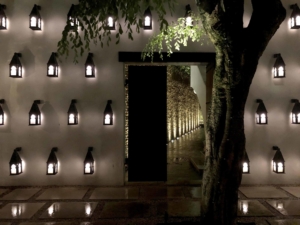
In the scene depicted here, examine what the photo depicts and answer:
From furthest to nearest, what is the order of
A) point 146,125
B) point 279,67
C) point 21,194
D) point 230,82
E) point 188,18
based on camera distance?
1. point 146,125
2. point 279,67
3. point 21,194
4. point 188,18
5. point 230,82

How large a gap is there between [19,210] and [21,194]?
0.88 meters

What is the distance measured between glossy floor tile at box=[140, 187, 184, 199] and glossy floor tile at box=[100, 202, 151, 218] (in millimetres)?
447

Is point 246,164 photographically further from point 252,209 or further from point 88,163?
point 88,163

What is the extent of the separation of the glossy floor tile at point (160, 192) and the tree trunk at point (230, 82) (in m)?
1.65

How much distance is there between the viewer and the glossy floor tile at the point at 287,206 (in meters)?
4.23

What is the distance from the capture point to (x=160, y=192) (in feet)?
17.5

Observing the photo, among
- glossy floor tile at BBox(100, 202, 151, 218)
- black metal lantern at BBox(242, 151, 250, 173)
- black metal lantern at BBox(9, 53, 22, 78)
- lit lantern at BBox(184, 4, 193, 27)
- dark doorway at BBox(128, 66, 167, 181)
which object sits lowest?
→ glossy floor tile at BBox(100, 202, 151, 218)

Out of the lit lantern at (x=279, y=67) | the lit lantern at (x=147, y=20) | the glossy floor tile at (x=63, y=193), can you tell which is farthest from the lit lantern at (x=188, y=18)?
the glossy floor tile at (x=63, y=193)

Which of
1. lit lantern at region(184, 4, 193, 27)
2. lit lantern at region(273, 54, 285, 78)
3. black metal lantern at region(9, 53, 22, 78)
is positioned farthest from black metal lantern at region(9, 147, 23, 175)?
lit lantern at region(273, 54, 285, 78)

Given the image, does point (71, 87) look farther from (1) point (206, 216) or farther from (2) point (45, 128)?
(1) point (206, 216)

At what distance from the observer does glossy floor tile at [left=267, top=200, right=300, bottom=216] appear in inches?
167

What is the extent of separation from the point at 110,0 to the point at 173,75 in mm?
9894

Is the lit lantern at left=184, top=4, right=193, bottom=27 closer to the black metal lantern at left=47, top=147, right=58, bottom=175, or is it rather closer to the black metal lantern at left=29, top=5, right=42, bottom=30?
the black metal lantern at left=29, top=5, right=42, bottom=30

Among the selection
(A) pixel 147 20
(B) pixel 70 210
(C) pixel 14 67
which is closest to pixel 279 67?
(A) pixel 147 20
